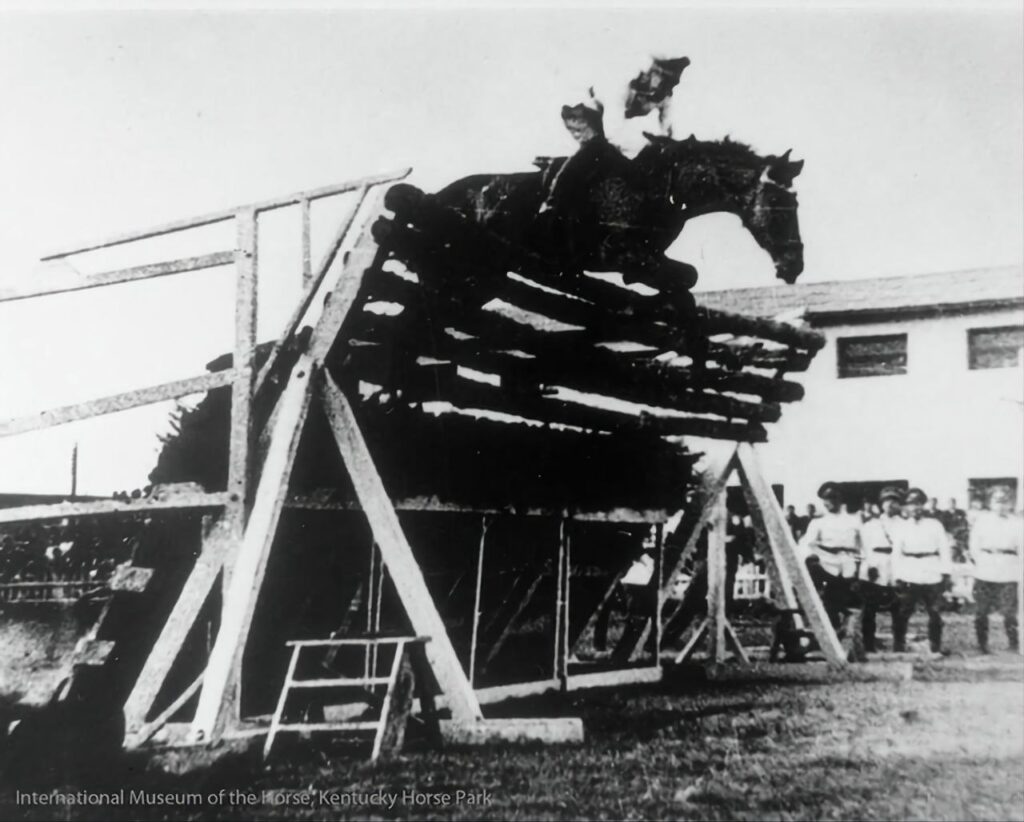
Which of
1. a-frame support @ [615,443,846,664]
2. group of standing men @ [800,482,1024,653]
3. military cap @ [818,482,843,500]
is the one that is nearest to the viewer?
a-frame support @ [615,443,846,664]

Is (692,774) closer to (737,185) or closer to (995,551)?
(737,185)

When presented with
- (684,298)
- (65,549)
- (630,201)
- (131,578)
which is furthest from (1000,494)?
(65,549)

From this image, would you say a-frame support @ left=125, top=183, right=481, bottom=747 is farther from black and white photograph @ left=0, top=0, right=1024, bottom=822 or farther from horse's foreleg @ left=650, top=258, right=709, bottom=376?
horse's foreleg @ left=650, top=258, right=709, bottom=376

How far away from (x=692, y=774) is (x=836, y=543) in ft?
19.2

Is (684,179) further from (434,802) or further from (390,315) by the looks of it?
(434,802)

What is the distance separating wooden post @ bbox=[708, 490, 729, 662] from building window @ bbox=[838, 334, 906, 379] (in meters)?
5.82

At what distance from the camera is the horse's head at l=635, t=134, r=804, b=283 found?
5434mm

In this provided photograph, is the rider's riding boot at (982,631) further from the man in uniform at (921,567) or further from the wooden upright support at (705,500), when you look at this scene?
the wooden upright support at (705,500)

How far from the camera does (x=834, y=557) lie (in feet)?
33.0

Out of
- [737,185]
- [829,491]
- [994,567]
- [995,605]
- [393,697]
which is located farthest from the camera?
[829,491]

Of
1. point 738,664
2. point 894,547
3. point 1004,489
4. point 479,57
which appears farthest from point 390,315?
point 894,547

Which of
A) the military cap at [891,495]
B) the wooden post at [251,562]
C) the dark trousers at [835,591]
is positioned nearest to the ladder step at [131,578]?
the wooden post at [251,562]

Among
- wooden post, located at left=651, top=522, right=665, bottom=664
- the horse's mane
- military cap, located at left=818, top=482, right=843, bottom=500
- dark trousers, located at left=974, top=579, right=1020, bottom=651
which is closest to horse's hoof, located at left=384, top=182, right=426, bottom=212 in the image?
the horse's mane

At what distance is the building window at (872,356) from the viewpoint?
1358 centimetres
